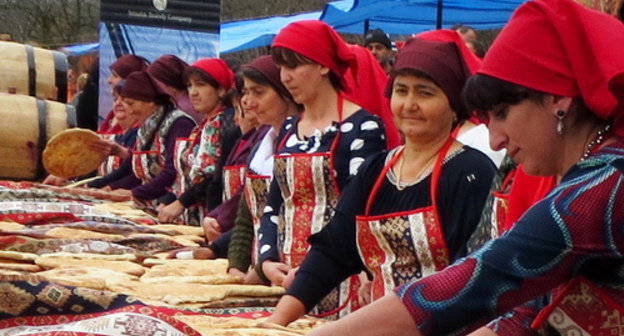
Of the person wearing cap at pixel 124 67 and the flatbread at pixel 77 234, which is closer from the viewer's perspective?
the flatbread at pixel 77 234

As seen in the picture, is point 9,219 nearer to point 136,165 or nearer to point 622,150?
point 136,165

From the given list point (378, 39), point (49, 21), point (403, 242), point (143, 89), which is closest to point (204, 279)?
point (403, 242)

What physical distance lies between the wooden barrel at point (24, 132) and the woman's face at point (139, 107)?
454mm

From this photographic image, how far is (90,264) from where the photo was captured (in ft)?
16.0

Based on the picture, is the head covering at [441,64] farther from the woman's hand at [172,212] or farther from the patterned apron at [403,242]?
the woman's hand at [172,212]

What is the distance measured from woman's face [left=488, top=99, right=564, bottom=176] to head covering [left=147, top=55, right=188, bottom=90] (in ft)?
18.6

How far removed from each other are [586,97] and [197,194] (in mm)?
4807

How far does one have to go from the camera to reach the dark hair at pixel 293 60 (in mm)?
4176

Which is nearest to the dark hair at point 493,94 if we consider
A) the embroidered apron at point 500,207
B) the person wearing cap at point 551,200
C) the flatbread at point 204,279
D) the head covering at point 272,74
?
the person wearing cap at point 551,200

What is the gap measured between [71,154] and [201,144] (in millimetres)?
1377

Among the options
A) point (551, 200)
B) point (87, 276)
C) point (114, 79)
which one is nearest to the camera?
point (551, 200)

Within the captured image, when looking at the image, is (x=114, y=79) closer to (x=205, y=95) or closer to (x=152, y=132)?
(x=152, y=132)

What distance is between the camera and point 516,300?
77.4 inches

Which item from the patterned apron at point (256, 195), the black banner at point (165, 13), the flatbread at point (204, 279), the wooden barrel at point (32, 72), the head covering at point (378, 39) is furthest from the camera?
the black banner at point (165, 13)
